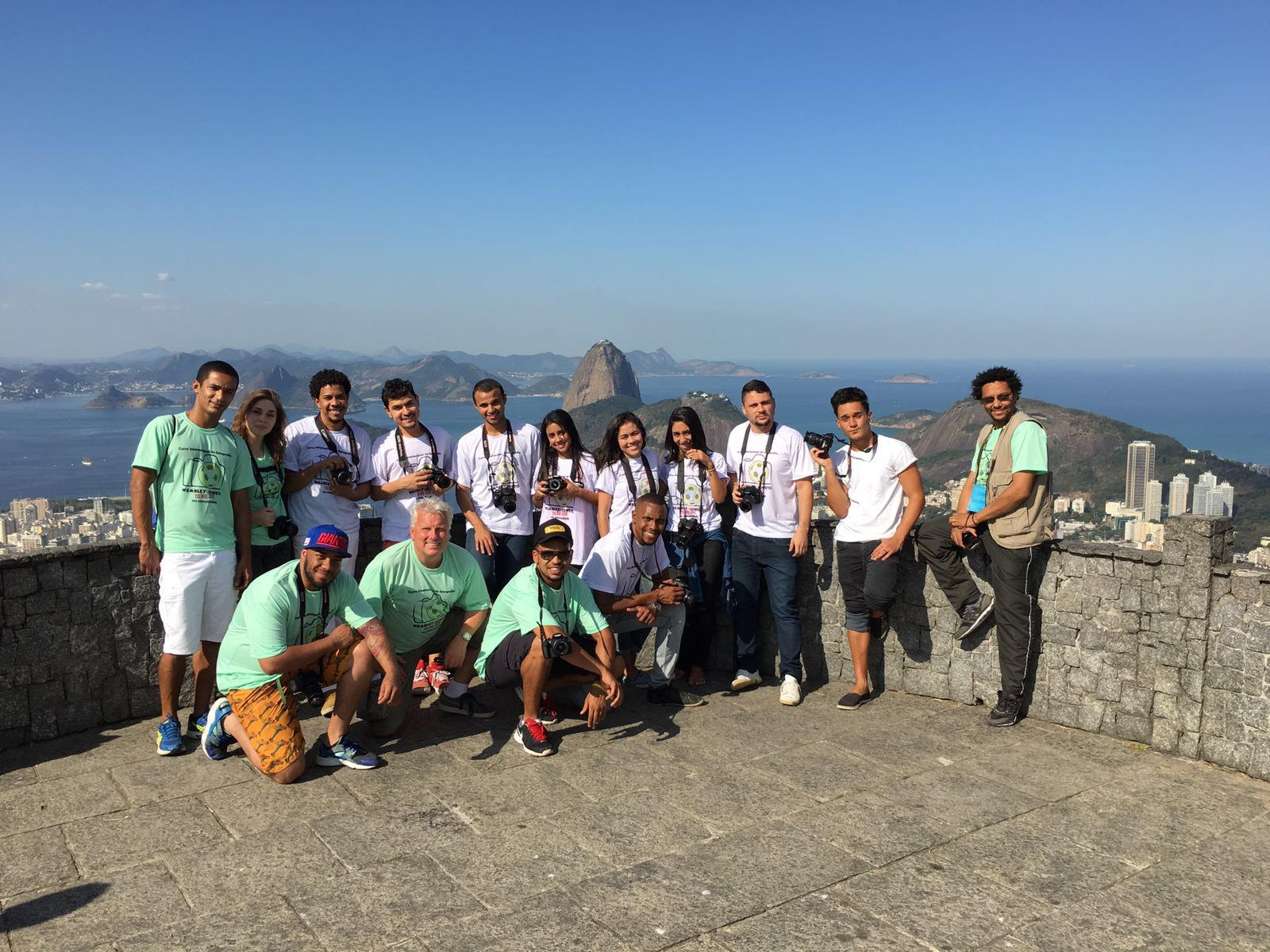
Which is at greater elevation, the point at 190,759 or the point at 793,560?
the point at 793,560

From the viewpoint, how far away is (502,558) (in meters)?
5.98

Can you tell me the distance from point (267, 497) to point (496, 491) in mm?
1429

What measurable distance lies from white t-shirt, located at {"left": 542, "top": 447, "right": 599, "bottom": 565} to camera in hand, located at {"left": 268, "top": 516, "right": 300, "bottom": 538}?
1.60 metres

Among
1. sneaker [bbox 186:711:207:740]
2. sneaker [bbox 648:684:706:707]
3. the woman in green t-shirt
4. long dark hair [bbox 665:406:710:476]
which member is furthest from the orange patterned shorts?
long dark hair [bbox 665:406:710:476]

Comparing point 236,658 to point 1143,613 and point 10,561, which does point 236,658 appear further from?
point 1143,613

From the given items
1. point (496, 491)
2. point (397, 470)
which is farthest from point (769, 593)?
point (397, 470)

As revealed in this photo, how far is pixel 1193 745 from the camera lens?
4.74m

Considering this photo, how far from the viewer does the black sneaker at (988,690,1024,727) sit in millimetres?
5277

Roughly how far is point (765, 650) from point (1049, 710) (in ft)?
6.47

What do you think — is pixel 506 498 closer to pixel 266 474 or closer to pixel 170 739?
pixel 266 474

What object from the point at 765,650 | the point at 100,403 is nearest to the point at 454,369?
the point at 100,403

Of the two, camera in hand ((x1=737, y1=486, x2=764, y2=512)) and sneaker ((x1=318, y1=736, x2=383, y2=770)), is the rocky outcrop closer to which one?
camera in hand ((x1=737, y1=486, x2=764, y2=512))

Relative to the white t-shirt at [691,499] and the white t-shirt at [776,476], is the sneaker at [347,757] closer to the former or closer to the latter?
the white t-shirt at [691,499]

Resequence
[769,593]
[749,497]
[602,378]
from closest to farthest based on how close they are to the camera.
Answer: [749,497]
[769,593]
[602,378]
